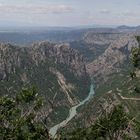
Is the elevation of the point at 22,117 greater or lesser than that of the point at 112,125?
greater

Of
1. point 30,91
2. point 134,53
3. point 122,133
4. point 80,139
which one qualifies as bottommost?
point 80,139

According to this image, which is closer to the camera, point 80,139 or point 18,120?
point 18,120

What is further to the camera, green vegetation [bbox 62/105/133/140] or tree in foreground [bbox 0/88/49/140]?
green vegetation [bbox 62/105/133/140]

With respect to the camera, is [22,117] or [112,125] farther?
[112,125]

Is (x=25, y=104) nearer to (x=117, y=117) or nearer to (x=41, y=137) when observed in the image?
(x=41, y=137)

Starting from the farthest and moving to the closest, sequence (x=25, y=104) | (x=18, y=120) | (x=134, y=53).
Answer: (x=134, y=53) < (x=25, y=104) < (x=18, y=120)

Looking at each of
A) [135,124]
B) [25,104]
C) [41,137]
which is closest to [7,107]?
[25,104]

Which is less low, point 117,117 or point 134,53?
point 134,53

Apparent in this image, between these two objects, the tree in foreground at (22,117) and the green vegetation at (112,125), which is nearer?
the tree in foreground at (22,117)
